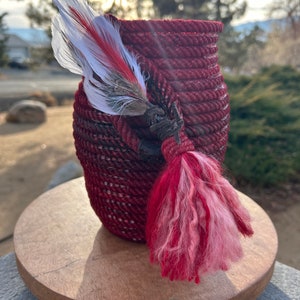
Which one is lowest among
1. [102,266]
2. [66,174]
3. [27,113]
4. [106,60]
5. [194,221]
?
[27,113]

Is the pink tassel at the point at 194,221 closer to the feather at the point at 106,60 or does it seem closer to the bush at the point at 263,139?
the feather at the point at 106,60

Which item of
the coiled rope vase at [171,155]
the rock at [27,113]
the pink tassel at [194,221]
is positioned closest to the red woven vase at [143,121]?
the coiled rope vase at [171,155]

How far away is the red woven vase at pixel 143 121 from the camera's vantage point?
662 millimetres

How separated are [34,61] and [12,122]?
1055 millimetres

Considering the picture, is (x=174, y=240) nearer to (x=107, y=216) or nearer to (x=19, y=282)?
(x=107, y=216)

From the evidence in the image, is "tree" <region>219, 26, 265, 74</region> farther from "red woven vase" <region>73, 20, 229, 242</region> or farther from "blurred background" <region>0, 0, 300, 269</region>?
"red woven vase" <region>73, 20, 229, 242</region>

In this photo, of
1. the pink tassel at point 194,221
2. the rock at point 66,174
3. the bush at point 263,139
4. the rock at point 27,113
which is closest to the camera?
the pink tassel at point 194,221

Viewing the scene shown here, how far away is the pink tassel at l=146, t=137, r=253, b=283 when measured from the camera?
518 mm

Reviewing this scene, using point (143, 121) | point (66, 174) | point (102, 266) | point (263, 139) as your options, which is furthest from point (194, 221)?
point (263, 139)

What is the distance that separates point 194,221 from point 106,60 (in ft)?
1.01

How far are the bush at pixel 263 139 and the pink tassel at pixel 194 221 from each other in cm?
173

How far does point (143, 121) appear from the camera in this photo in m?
0.67

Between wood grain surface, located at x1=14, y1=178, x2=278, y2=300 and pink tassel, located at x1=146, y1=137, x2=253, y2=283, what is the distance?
6.9 inches

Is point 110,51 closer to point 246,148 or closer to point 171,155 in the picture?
point 171,155
